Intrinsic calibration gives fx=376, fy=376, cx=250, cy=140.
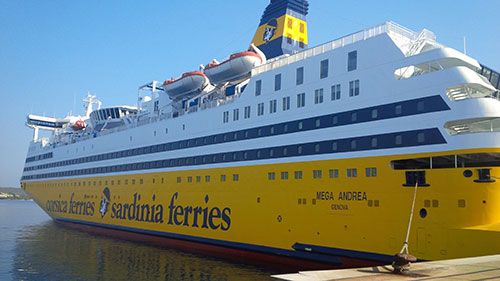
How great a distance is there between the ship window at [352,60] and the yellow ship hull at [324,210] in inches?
174

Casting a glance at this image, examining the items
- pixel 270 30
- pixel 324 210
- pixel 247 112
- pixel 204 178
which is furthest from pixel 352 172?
pixel 270 30

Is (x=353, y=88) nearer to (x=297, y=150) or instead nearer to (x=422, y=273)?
(x=297, y=150)

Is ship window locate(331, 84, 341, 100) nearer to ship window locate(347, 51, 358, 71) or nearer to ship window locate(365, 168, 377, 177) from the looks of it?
ship window locate(347, 51, 358, 71)

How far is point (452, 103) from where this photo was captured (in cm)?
1377

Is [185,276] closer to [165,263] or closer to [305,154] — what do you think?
[165,263]

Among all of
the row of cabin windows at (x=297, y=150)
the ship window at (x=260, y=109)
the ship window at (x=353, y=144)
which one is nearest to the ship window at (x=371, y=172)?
the row of cabin windows at (x=297, y=150)

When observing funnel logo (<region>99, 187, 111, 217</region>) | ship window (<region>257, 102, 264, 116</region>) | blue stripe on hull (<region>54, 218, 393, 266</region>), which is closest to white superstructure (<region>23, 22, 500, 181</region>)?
ship window (<region>257, 102, 264, 116</region>)

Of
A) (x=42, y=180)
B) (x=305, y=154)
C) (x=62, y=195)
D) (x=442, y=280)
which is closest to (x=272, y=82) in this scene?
(x=305, y=154)

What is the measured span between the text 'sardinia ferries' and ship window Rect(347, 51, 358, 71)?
0.06 meters

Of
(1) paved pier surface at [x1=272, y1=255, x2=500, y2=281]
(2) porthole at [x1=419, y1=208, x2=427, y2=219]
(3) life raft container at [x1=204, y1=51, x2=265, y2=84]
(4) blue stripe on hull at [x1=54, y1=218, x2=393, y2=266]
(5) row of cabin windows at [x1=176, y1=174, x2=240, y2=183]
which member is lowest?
(4) blue stripe on hull at [x1=54, y1=218, x2=393, y2=266]

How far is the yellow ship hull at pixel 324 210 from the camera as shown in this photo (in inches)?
511

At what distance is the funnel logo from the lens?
33.0 metres

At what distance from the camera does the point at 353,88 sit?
17078 mm

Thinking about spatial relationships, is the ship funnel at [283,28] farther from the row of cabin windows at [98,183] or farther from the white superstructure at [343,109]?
the row of cabin windows at [98,183]
